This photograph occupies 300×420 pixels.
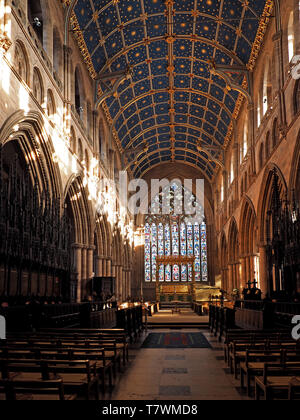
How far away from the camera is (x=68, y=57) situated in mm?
19391

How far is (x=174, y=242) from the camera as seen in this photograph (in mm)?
44156

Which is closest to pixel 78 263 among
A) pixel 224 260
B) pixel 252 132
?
pixel 252 132

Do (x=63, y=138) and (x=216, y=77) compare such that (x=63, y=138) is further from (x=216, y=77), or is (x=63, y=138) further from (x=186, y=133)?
(x=186, y=133)

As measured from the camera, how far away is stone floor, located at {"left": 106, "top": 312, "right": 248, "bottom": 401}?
231 inches

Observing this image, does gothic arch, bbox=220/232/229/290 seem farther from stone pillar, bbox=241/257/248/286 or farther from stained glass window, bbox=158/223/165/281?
stone pillar, bbox=241/257/248/286

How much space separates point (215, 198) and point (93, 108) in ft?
67.5

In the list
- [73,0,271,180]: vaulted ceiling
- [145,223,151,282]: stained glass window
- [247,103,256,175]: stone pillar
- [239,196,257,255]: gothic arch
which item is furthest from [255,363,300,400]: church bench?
[145,223,151,282]: stained glass window

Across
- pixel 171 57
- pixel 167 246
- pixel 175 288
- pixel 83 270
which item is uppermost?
pixel 171 57

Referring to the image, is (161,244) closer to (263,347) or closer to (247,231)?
→ (247,231)

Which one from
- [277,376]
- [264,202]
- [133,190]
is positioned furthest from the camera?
[133,190]

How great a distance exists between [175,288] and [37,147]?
85.0 ft

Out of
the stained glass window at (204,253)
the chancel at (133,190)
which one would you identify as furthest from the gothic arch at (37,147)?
the stained glass window at (204,253)

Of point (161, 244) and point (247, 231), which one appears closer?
point (247, 231)
